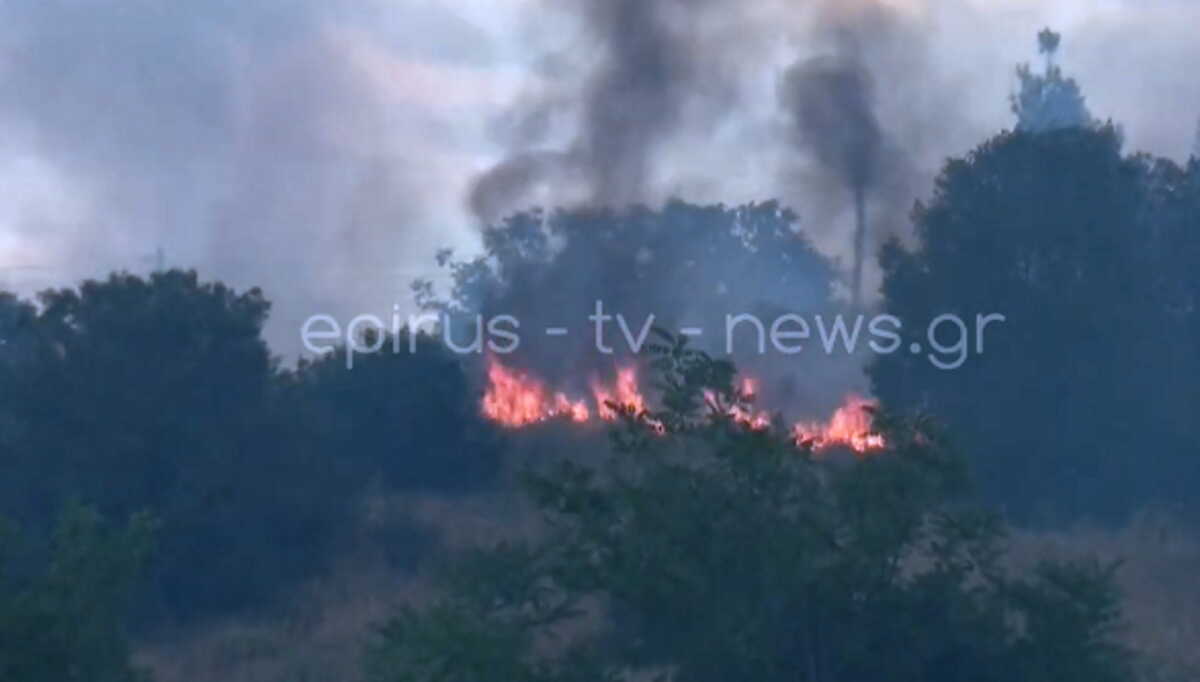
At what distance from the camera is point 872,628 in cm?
1377

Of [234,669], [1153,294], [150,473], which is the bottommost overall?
[234,669]

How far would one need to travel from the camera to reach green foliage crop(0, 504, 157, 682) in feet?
45.1

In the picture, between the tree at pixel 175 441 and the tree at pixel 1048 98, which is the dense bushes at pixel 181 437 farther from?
the tree at pixel 1048 98

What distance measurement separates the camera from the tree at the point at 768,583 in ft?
44.6

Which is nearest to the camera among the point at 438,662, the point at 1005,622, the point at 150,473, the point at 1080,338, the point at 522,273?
the point at 438,662

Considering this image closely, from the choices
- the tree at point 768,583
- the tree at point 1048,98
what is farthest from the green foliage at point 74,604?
the tree at point 1048,98

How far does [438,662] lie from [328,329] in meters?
38.2

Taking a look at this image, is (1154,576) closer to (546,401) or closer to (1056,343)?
(1056,343)

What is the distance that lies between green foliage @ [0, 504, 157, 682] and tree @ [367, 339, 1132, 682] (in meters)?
1.70

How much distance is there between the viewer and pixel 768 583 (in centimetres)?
1357

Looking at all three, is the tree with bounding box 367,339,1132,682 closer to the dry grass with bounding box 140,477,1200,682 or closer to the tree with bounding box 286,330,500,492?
the dry grass with bounding box 140,477,1200,682

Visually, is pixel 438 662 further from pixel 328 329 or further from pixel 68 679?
pixel 328 329

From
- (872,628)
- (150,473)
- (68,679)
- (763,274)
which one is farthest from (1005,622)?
(763,274)

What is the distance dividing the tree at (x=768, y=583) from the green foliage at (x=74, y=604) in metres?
1.70
